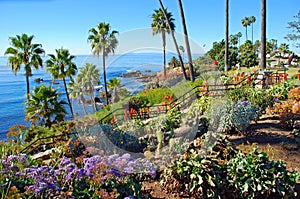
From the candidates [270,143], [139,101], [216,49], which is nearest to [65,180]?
[270,143]

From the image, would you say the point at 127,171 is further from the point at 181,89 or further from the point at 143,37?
the point at 181,89

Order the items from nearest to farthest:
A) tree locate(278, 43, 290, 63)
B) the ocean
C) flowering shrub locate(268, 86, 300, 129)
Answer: flowering shrub locate(268, 86, 300, 129), the ocean, tree locate(278, 43, 290, 63)

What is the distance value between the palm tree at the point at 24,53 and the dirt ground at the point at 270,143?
1556 cm

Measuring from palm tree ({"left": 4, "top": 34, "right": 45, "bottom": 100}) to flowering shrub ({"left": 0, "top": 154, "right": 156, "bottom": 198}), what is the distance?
1590 cm

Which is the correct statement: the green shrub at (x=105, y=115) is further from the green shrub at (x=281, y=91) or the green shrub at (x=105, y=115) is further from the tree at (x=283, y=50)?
the tree at (x=283, y=50)

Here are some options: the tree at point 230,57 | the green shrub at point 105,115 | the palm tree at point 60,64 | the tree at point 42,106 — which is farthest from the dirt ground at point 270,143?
the tree at point 230,57

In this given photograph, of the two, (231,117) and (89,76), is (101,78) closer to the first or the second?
(89,76)

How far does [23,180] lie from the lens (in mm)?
2742

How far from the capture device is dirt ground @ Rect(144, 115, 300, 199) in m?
3.69

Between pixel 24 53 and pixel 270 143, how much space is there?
1718cm

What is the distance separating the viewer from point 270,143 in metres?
4.70

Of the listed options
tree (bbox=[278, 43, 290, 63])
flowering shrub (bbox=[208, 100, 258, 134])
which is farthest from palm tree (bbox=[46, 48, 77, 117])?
tree (bbox=[278, 43, 290, 63])

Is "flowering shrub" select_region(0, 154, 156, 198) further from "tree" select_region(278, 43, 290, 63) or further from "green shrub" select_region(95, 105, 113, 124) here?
"tree" select_region(278, 43, 290, 63)

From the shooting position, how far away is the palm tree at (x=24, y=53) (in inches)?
685
